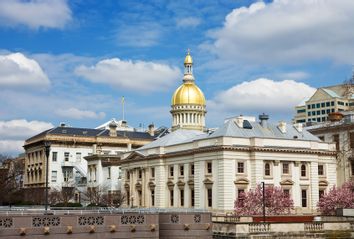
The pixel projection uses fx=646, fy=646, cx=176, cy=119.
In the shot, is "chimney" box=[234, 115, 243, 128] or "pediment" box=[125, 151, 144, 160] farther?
"pediment" box=[125, 151, 144, 160]

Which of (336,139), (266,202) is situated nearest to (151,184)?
(266,202)

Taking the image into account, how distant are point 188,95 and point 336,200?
2216 inches

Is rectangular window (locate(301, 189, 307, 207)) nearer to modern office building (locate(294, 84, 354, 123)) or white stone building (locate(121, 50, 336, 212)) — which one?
white stone building (locate(121, 50, 336, 212))

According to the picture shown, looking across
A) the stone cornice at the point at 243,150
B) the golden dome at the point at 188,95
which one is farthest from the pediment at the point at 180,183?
the golden dome at the point at 188,95

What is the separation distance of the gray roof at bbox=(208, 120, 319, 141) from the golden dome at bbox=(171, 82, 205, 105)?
42250 mm

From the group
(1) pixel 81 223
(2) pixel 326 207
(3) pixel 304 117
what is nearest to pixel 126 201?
(2) pixel 326 207

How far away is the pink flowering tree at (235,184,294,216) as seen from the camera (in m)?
68.6

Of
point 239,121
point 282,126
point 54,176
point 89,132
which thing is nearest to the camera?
point 239,121

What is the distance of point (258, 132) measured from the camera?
79.5 meters

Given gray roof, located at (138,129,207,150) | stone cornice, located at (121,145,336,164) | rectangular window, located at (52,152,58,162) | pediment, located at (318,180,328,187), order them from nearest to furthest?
1. stone cornice, located at (121,145,336,164)
2. pediment, located at (318,180,328,187)
3. gray roof, located at (138,129,207,150)
4. rectangular window, located at (52,152,58,162)

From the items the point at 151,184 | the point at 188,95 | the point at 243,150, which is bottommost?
the point at 151,184

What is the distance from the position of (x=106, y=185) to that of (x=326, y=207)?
44.5 m

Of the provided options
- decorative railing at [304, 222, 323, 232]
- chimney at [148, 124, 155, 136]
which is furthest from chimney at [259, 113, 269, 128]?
chimney at [148, 124, 155, 136]

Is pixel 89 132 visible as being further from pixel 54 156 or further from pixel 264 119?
pixel 264 119
